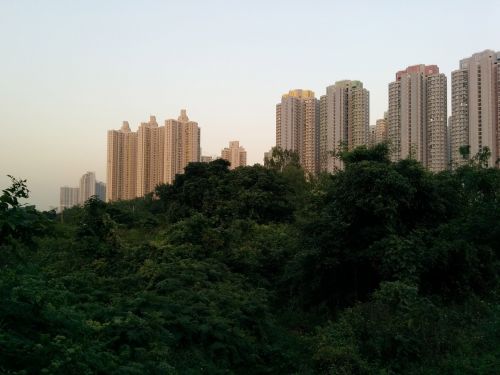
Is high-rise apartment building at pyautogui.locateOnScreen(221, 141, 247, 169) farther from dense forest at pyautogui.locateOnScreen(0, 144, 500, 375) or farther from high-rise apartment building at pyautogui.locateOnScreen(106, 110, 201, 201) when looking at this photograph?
dense forest at pyautogui.locateOnScreen(0, 144, 500, 375)

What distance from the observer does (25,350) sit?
4.04m

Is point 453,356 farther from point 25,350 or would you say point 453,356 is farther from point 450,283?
point 25,350

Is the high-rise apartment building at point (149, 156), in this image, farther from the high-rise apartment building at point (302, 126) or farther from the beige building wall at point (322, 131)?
the beige building wall at point (322, 131)

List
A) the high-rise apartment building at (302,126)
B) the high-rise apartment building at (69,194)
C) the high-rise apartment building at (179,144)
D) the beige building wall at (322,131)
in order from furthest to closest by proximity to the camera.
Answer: the high-rise apartment building at (69,194), the high-rise apartment building at (179,144), the high-rise apartment building at (302,126), the beige building wall at (322,131)

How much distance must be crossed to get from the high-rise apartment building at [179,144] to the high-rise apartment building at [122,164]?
5.29 m

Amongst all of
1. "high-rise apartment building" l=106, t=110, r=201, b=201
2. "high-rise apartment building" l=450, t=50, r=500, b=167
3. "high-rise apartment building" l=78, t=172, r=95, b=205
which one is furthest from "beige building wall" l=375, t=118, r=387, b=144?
"high-rise apartment building" l=78, t=172, r=95, b=205

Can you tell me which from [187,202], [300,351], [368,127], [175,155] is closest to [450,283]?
[300,351]

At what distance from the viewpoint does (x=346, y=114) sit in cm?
3584

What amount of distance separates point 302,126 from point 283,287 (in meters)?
29.9

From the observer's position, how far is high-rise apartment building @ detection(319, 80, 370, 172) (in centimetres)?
3509

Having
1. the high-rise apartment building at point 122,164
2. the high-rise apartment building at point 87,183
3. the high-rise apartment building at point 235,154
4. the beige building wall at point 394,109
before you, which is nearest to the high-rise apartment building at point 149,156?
the high-rise apartment building at point 122,164

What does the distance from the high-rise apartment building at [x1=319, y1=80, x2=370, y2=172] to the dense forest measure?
20.0 meters

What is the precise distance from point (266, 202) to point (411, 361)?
12785mm

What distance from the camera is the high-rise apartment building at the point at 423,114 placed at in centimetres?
3169
